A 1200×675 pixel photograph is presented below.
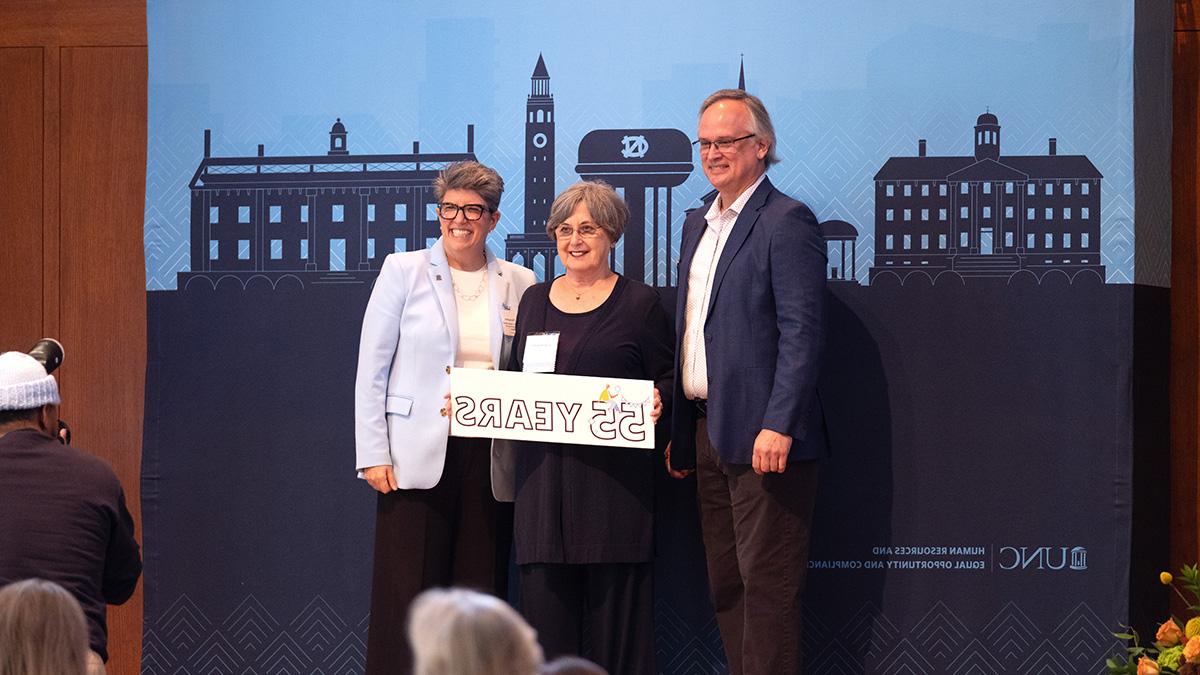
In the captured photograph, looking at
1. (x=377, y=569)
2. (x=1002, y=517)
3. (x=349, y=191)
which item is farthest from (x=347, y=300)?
(x=1002, y=517)

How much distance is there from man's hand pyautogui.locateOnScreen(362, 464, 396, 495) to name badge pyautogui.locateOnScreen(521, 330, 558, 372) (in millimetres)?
538

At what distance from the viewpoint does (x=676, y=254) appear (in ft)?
14.0

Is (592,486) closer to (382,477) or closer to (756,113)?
(382,477)

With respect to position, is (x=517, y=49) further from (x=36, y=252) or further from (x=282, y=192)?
(x=36, y=252)

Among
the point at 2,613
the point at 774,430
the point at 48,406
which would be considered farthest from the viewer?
the point at 774,430

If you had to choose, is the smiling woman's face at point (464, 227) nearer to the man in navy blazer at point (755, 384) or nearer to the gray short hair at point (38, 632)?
the man in navy blazer at point (755, 384)

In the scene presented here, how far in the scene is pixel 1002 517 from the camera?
417cm

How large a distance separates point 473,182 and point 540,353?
591 mm

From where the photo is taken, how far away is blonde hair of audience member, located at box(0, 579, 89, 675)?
1672mm

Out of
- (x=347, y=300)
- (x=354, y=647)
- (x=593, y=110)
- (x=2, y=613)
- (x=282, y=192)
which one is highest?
(x=593, y=110)

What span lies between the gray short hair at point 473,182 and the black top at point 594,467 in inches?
13.8

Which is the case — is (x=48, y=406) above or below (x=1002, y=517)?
above

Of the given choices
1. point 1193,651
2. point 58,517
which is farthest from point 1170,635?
point 58,517

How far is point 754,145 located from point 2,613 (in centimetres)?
257
